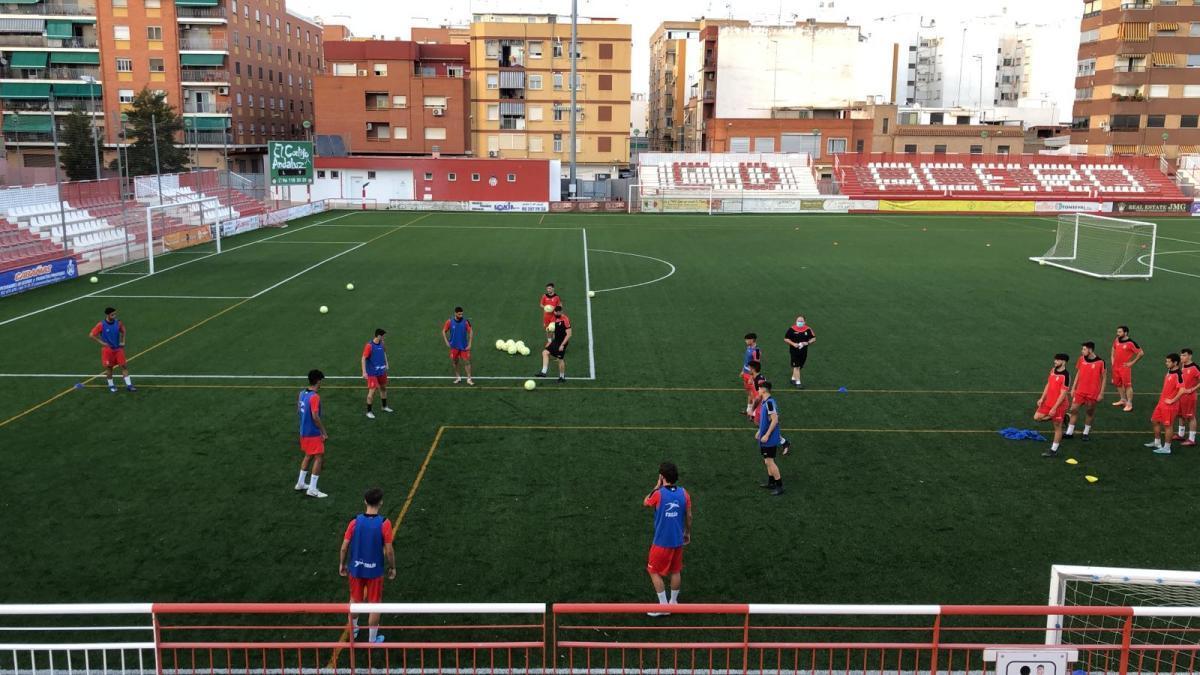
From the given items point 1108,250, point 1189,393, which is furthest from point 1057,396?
point 1108,250

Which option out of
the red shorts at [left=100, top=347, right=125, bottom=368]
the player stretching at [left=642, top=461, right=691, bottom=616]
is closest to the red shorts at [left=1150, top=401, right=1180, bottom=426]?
the player stretching at [left=642, top=461, right=691, bottom=616]

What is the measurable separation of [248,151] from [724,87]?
Answer: 142 ft

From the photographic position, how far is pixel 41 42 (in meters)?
76.7

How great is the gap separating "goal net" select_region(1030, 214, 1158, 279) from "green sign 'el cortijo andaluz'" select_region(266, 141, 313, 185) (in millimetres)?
41512

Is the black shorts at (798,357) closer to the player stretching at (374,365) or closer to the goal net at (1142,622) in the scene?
the player stretching at (374,365)

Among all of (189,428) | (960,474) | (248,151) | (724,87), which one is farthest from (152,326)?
(724,87)

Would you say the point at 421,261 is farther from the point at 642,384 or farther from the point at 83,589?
the point at 83,589

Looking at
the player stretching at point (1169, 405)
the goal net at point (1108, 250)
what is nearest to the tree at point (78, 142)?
the goal net at point (1108, 250)

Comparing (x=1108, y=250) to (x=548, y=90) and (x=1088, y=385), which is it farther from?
(x=548, y=90)

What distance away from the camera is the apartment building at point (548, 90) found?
258 ft

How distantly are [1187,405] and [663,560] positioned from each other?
9545 millimetres

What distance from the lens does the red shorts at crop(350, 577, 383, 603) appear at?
8633mm

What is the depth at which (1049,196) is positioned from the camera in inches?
2598

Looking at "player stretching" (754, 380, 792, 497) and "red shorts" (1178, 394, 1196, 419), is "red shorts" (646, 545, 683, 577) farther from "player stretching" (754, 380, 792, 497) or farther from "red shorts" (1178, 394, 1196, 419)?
"red shorts" (1178, 394, 1196, 419)
